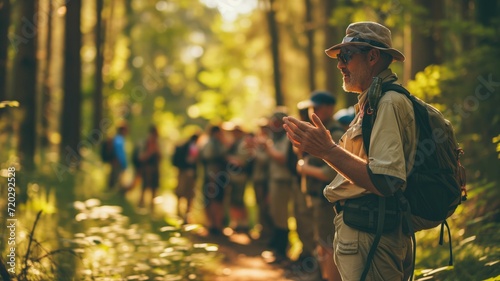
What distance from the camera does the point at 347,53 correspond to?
437 centimetres

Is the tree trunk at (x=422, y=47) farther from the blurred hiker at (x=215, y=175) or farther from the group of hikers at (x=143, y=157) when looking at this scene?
the group of hikers at (x=143, y=157)

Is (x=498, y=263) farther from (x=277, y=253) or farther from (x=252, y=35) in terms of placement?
(x=252, y=35)

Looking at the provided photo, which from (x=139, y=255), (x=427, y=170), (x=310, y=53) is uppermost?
(x=310, y=53)

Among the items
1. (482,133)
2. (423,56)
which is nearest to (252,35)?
(423,56)

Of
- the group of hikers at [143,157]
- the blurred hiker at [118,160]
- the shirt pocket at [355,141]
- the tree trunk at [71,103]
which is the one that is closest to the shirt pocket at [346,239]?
the shirt pocket at [355,141]

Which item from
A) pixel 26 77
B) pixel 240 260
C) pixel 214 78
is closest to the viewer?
pixel 240 260

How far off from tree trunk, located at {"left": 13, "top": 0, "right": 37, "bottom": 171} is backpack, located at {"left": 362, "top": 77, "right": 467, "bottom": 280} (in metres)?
10.8

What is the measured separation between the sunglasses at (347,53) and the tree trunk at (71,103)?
1459 cm

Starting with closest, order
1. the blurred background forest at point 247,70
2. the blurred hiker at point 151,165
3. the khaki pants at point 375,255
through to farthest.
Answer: the khaki pants at point 375,255 → the blurred background forest at point 247,70 → the blurred hiker at point 151,165

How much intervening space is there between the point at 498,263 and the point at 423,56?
7.06 meters

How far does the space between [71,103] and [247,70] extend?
44.3ft

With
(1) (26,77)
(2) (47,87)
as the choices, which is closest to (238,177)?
(1) (26,77)

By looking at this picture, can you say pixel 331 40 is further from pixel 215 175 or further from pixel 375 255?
pixel 375 255

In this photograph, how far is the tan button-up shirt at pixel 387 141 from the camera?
386 cm
